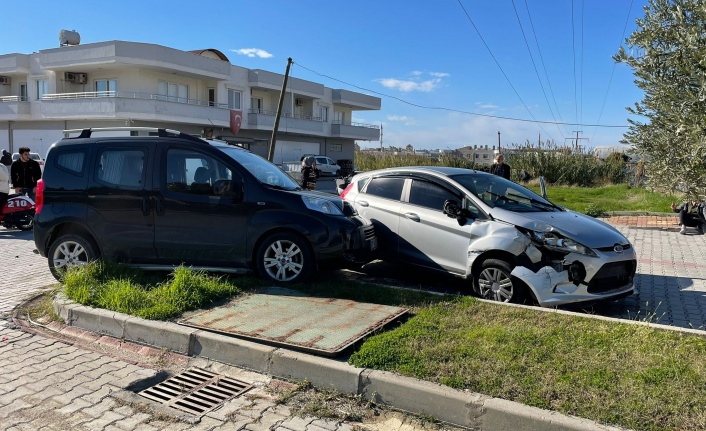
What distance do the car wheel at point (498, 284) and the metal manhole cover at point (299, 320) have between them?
131 cm

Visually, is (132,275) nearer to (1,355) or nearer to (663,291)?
(1,355)

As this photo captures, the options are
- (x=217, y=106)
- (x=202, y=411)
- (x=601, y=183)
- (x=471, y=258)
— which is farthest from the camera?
(x=217, y=106)

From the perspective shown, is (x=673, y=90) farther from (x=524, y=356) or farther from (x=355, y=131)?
(x=355, y=131)

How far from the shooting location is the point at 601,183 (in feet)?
95.0

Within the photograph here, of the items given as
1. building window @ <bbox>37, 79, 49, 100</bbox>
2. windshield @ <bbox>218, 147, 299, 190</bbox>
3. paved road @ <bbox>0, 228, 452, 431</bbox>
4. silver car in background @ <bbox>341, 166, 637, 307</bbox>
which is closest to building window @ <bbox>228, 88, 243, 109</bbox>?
building window @ <bbox>37, 79, 49, 100</bbox>

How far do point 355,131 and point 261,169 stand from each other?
148ft

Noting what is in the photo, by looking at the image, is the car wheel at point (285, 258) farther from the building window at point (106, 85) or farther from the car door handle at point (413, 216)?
the building window at point (106, 85)

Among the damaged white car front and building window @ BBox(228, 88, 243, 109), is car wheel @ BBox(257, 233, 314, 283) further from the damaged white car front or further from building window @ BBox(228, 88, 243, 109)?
building window @ BBox(228, 88, 243, 109)

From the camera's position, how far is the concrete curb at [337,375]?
356cm

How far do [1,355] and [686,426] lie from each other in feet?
17.6

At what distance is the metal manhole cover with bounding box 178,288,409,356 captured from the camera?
4.74 meters

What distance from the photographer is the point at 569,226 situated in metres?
6.35

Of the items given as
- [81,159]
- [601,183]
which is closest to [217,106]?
[601,183]

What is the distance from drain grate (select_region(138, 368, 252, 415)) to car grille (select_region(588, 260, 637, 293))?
391cm
